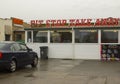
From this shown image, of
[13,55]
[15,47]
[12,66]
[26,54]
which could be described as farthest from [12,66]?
[26,54]

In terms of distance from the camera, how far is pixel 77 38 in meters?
24.8

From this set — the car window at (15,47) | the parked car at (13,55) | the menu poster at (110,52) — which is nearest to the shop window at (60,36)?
the menu poster at (110,52)

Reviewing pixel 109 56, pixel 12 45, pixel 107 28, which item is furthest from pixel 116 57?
pixel 12 45

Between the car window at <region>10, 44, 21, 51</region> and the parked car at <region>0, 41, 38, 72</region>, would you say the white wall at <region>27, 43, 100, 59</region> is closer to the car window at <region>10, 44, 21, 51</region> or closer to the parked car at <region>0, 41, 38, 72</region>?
the parked car at <region>0, 41, 38, 72</region>

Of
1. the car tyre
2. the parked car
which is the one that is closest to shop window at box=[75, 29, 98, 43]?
the parked car

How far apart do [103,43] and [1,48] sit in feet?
37.1

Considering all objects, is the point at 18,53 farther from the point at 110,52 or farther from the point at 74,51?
the point at 110,52

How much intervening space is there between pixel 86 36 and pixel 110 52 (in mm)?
2420

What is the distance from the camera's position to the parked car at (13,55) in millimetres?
14062

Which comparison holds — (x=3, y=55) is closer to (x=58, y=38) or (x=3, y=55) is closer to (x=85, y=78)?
(x=85, y=78)

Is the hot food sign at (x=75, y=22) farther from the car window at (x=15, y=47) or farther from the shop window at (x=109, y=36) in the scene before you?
the car window at (x=15, y=47)

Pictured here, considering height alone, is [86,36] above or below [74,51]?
above

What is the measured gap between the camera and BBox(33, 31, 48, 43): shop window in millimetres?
25578

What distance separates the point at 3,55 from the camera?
13.9 m
